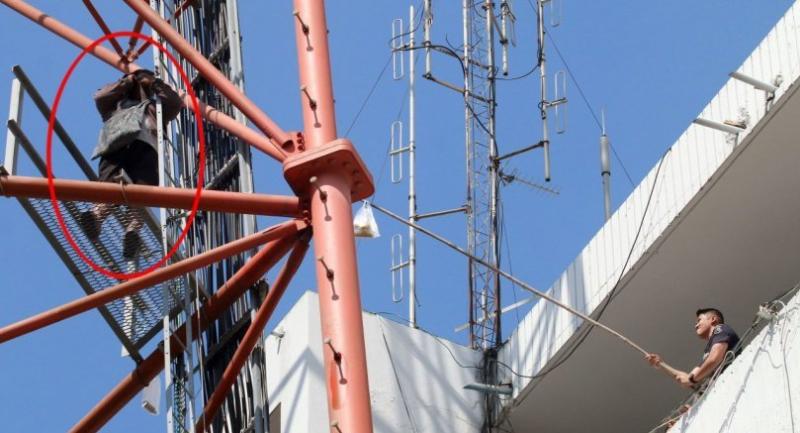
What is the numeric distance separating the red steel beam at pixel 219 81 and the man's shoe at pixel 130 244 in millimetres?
2165

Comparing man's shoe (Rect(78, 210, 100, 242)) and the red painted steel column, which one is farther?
man's shoe (Rect(78, 210, 100, 242))

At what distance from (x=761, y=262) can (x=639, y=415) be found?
3883 mm

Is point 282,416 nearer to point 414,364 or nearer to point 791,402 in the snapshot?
point 414,364

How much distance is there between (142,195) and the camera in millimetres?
16312

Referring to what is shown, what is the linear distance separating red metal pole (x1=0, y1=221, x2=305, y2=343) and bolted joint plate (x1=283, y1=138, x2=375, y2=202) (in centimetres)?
70

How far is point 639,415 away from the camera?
2684 centimetres

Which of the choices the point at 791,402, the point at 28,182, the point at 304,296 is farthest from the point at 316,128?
the point at 304,296

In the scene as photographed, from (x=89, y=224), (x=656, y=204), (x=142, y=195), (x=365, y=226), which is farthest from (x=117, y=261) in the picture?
(x=656, y=204)

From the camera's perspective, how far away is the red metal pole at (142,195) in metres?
16.1

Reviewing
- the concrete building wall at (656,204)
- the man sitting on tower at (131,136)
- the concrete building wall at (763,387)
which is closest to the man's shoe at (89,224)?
the man sitting on tower at (131,136)

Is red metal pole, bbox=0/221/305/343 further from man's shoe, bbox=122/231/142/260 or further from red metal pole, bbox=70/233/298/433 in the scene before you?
man's shoe, bbox=122/231/142/260

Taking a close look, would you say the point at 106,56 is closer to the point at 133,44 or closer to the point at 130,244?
the point at 133,44

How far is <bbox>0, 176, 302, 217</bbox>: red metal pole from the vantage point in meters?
16.1

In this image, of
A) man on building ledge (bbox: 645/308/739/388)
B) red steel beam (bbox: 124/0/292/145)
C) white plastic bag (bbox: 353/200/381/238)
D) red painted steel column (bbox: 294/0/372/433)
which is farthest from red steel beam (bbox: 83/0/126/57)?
man on building ledge (bbox: 645/308/739/388)
